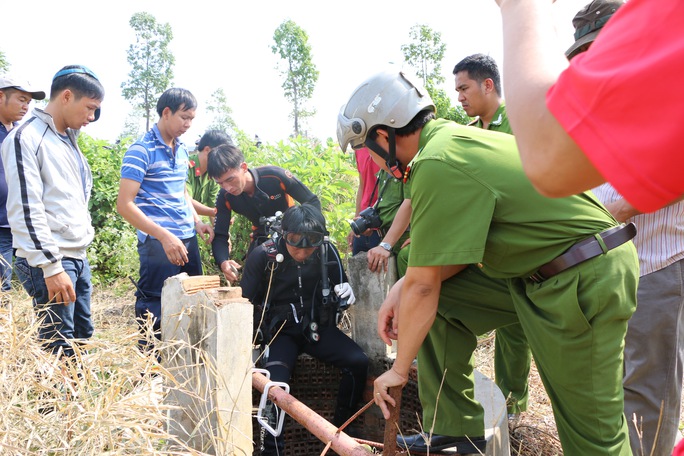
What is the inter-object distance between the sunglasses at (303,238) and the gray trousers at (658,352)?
2.15 m

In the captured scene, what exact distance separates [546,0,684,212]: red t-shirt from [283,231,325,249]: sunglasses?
11.1 ft

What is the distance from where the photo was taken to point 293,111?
34375 millimetres

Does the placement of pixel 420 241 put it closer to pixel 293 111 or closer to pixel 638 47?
pixel 638 47

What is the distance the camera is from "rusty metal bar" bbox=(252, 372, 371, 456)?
2195 mm

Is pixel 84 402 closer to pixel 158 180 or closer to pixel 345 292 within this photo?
pixel 345 292

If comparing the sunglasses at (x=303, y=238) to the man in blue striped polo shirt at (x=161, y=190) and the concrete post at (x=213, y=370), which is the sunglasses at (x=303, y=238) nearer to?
the man in blue striped polo shirt at (x=161, y=190)

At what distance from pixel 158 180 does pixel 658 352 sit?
349 cm

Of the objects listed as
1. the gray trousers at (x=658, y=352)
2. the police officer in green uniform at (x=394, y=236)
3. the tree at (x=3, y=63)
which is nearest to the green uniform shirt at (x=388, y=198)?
the police officer in green uniform at (x=394, y=236)

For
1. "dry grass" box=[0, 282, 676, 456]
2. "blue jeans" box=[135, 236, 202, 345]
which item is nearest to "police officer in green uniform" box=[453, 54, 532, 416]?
"dry grass" box=[0, 282, 676, 456]

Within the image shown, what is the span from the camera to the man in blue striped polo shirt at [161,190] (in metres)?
4.25

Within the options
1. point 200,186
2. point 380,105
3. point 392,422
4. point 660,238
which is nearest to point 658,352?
point 660,238

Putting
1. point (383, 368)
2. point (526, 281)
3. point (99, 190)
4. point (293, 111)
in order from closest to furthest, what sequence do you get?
point (526, 281) → point (383, 368) → point (99, 190) → point (293, 111)

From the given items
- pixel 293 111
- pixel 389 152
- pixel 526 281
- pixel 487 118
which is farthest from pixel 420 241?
pixel 293 111

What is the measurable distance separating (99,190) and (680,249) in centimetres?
830
